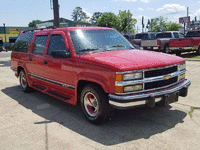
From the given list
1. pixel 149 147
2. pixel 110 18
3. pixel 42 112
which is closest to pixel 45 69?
pixel 42 112

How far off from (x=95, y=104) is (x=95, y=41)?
1.39 m

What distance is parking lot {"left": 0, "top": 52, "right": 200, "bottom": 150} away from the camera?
3254mm

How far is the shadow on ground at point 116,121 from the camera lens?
351cm

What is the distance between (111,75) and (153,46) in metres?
14.3

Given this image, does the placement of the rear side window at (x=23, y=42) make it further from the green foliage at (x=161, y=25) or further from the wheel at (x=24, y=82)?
the green foliage at (x=161, y=25)

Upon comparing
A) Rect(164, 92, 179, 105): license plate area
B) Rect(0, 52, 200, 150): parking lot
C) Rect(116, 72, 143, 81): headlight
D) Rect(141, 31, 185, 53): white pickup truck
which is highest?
Rect(141, 31, 185, 53): white pickup truck

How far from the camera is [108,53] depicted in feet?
13.7

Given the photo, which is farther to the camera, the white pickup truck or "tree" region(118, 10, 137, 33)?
"tree" region(118, 10, 137, 33)

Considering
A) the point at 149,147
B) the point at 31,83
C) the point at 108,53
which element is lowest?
the point at 149,147

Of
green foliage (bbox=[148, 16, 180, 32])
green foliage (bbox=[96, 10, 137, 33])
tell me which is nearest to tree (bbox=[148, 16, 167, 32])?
green foliage (bbox=[148, 16, 180, 32])

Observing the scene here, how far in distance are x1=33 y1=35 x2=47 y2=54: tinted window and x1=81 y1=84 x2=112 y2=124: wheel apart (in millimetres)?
2010

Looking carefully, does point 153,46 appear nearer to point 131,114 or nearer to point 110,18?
point 131,114

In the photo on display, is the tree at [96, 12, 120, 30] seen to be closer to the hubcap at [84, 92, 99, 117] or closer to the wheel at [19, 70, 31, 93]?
the wheel at [19, 70, 31, 93]

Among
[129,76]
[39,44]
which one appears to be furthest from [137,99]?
[39,44]
